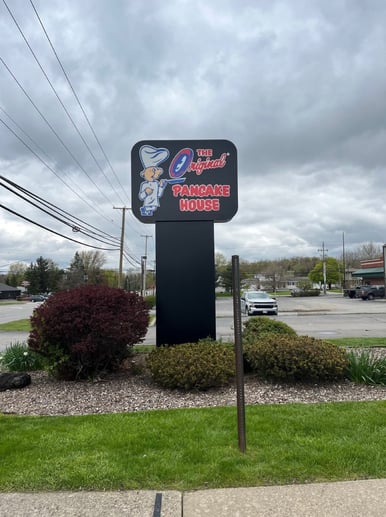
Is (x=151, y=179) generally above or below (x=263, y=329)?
above

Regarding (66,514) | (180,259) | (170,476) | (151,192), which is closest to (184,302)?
(180,259)

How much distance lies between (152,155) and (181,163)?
0.64 m

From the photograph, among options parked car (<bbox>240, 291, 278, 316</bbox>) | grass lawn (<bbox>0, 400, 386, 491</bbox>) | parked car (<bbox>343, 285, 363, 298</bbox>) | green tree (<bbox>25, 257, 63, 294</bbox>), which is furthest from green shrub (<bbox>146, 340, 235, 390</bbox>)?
green tree (<bbox>25, 257, 63, 294</bbox>)

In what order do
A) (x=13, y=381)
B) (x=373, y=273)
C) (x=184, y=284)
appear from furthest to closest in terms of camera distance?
(x=373, y=273) → (x=184, y=284) → (x=13, y=381)

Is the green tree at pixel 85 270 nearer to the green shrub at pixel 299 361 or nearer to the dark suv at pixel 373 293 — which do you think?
the dark suv at pixel 373 293

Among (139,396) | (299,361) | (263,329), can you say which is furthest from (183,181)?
(139,396)

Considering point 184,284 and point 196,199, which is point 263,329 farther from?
point 196,199

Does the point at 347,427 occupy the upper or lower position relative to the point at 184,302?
lower

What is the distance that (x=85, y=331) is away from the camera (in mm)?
6969

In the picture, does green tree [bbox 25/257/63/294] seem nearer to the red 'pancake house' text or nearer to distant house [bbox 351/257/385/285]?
distant house [bbox 351/257/385/285]

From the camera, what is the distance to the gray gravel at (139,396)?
5.98m

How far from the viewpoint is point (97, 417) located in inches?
211

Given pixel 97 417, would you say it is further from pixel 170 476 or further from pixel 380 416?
pixel 380 416

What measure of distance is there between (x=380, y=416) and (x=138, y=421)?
2835 millimetres
